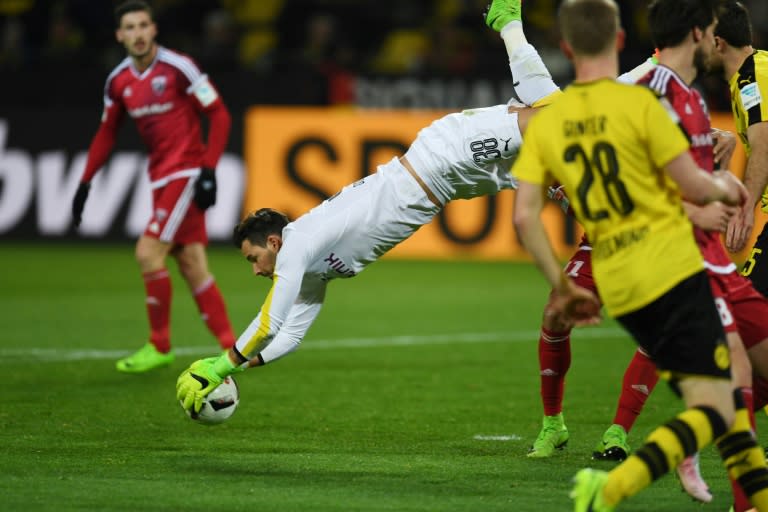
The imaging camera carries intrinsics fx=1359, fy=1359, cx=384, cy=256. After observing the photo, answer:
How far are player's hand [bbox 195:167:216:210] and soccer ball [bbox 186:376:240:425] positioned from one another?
343cm

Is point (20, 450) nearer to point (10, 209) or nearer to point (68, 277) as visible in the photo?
point (68, 277)

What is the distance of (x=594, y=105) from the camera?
4.84 m

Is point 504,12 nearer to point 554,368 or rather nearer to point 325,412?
point 554,368

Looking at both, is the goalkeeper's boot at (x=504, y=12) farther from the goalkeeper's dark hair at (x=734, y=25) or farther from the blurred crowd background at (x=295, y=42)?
the blurred crowd background at (x=295, y=42)

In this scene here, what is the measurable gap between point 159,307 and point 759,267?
507 centimetres

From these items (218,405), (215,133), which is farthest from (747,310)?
(215,133)

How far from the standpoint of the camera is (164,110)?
1024 centimetres

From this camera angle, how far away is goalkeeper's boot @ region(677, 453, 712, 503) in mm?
5641

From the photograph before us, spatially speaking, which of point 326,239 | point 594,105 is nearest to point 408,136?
point 326,239

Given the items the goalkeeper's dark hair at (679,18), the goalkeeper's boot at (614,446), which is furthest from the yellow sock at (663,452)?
the goalkeeper's boot at (614,446)

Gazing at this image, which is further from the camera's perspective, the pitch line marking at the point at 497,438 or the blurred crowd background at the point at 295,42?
the blurred crowd background at the point at 295,42

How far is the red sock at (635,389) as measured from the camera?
6.79 metres

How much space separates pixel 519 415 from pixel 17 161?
11562mm

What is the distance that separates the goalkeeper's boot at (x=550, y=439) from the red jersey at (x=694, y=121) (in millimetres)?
1880
